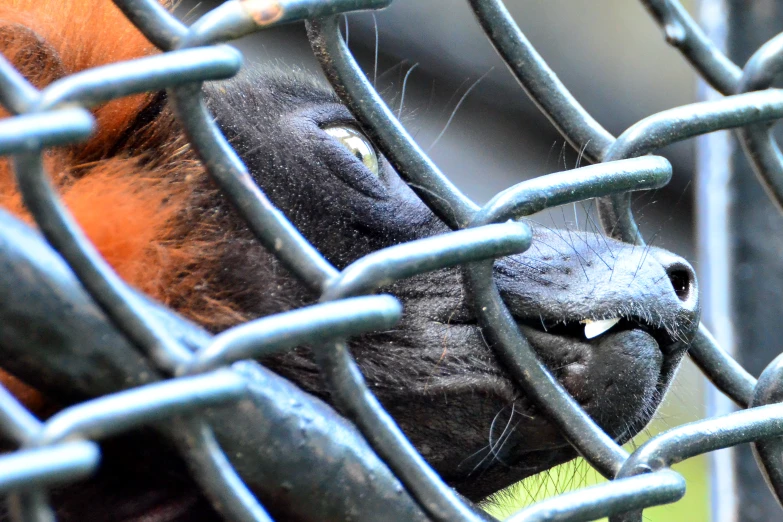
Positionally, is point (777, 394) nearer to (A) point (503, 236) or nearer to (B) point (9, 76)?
(A) point (503, 236)

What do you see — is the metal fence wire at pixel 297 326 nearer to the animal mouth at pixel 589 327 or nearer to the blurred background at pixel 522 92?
the animal mouth at pixel 589 327

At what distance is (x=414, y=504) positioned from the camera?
0.58 meters

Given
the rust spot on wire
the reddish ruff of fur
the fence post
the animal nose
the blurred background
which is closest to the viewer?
the rust spot on wire

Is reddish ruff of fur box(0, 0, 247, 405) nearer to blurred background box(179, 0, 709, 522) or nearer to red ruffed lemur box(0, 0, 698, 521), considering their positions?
red ruffed lemur box(0, 0, 698, 521)

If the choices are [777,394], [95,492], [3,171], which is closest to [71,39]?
[3,171]

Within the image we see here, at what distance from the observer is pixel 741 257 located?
1.16 m

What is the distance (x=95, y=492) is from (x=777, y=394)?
62 cm

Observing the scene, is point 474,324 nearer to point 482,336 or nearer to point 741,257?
point 482,336

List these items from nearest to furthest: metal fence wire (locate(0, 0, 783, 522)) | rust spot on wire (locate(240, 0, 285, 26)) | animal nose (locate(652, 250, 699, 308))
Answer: metal fence wire (locate(0, 0, 783, 522)) → rust spot on wire (locate(240, 0, 285, 26)) → animal nose (locate(652, 250, 699, 308))

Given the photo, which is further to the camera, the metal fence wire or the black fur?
the black fur

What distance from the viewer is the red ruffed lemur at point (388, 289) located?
0.87 m

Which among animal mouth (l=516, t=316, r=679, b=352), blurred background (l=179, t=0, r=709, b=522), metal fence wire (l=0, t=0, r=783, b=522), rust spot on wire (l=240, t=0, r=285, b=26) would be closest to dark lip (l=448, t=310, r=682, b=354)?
animal mouth (l=516, t=316, r=679, b=352)

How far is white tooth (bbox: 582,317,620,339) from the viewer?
2.89 ft

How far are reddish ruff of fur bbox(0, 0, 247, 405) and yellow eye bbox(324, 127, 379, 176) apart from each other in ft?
0.72
